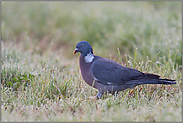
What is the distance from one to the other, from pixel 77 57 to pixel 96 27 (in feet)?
4.61

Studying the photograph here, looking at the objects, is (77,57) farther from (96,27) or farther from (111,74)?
(111,74)

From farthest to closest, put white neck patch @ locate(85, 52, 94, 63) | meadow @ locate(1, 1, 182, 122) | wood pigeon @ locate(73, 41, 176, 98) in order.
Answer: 1. white neck patch @ locate(85, 52, 94, 63)
2. wood pigeon @ locate(73, 41, 176, 98)
3. meadow @ locate(1, 1, 182, 122)

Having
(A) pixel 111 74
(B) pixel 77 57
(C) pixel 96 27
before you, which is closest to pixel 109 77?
(A) pixel 111 74

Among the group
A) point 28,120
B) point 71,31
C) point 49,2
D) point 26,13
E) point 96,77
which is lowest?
point 28,120

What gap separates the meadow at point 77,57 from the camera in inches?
125

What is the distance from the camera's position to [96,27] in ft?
25.1

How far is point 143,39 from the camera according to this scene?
244 inches

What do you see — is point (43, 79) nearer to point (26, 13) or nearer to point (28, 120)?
point (28, 120)

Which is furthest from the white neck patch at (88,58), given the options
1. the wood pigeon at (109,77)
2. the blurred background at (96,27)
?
the blurred background at (96,27)

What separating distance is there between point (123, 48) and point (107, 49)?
488 millimetres

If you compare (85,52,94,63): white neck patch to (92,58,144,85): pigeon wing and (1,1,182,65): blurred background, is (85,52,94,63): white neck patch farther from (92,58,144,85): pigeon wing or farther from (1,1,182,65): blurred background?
(1,1,182,65): blurred background

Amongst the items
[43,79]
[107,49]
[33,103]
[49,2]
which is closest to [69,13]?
[49,2]

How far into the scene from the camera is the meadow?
10.4ft

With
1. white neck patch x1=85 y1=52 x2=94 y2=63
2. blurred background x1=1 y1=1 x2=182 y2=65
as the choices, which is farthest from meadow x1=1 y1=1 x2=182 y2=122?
white neck patch x1=85 y1=52 x2=94 y2=63
